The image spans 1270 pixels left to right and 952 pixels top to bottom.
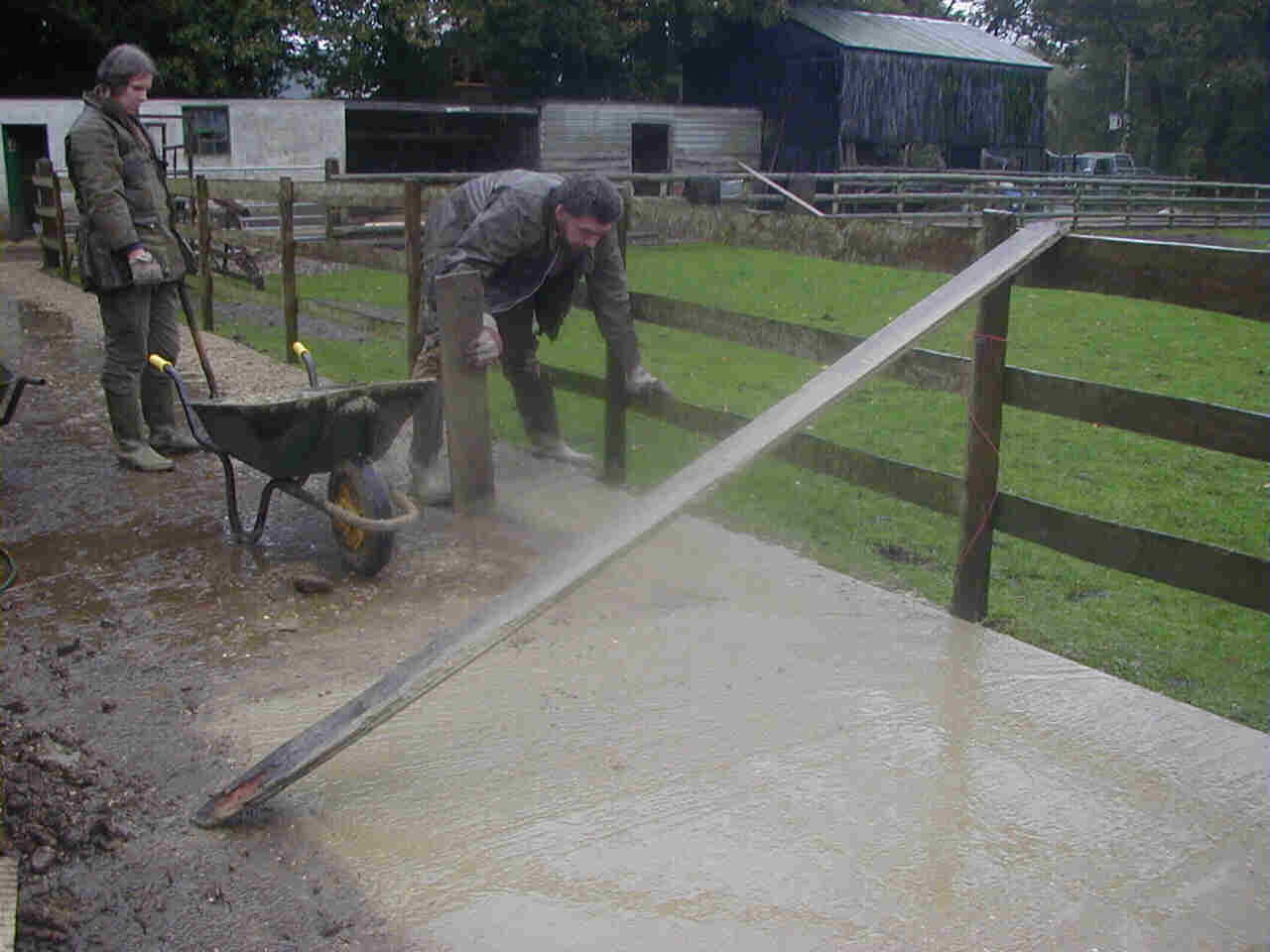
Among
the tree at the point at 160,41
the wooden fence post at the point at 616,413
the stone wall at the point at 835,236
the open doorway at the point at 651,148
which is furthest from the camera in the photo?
the open doorway at the point at 651,148

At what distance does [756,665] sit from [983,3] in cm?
6259

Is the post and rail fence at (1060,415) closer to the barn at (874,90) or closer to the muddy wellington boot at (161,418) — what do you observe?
the muddy wellington boot at (161,418)

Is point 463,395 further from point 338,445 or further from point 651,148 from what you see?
point 651,148

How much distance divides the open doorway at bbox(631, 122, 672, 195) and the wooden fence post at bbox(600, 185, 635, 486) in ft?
88.0

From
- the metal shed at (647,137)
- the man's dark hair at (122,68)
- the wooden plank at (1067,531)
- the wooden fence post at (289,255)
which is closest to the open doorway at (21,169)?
the metal shed at (647,137)

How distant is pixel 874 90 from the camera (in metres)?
33.2

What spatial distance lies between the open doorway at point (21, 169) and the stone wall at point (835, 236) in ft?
70.0

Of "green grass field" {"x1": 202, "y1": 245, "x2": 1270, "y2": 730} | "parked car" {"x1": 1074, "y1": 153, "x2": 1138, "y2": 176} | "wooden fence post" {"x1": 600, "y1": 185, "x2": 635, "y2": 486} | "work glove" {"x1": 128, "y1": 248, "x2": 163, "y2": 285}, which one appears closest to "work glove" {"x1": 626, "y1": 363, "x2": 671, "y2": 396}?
Answer: "wooden fence post" {"x1": 600, "y1": 185, "x2": 635, "y2": 486}

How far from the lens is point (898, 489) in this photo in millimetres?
4426

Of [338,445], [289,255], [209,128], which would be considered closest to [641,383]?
[338,445]

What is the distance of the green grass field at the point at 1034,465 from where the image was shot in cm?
448

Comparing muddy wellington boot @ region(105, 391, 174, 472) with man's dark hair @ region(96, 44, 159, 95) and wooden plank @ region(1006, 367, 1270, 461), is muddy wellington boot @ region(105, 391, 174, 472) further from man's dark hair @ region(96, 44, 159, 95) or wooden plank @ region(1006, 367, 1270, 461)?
wooden plank @ region(1006, 367, 1270, 461)

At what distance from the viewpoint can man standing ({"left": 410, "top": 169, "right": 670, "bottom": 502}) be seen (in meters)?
4.85

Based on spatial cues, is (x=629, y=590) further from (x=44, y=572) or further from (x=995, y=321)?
(x=44, y=572)
